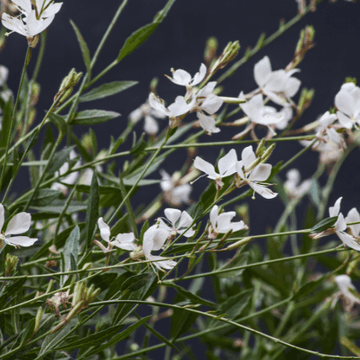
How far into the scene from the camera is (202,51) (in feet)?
3.03

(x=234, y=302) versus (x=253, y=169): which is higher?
(x=253, y=169)

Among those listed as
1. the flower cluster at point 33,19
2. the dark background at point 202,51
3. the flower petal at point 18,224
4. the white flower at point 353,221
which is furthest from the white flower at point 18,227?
the dark background at point 202,51

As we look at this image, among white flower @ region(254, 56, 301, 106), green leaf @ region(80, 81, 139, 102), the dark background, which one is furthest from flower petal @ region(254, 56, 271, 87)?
the dark background

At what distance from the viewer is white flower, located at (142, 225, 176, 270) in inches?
9.1

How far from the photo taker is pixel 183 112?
0.85ft

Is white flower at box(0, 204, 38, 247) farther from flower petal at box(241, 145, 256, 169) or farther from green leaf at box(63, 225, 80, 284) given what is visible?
flower petal at box(241, 145, 256, 169)

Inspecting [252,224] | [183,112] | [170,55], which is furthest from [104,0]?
[183,112]

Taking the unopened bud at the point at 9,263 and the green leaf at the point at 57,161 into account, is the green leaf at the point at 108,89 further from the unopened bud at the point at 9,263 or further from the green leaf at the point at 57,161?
the unopened bud at the point at 9,263


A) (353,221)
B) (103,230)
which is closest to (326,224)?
(353,221)

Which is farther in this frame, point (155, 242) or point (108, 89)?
point (108, 89)

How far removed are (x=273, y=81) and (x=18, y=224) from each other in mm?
240

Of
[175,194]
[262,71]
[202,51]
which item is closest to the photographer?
[262,71]

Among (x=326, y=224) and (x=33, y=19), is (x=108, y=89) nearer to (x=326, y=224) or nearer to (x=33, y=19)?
(x=33, y=19)

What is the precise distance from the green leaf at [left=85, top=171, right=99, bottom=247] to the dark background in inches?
24.5
